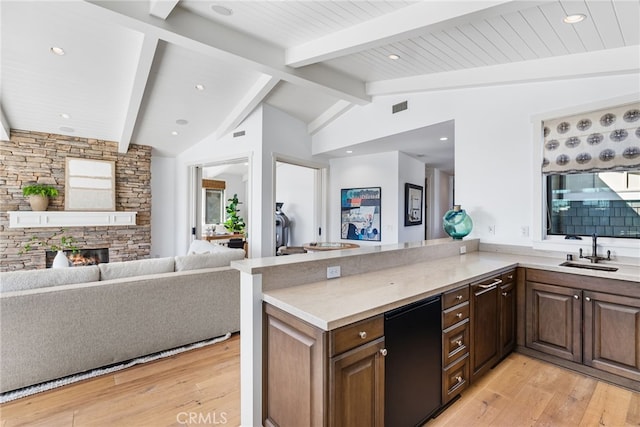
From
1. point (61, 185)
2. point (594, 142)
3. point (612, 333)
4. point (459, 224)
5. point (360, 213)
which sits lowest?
point (612, 333)

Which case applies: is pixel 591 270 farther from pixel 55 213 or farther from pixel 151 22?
pixel 55 213

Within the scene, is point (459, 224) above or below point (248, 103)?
below

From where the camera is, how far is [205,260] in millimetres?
3145

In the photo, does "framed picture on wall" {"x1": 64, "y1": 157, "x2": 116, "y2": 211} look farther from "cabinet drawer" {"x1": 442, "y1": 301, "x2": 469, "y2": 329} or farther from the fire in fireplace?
"cabinet drawer" {"x1": 442, "y1": 301, "x2": 469, "y2": 329}

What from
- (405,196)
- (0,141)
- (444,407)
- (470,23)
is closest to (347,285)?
(444,407)

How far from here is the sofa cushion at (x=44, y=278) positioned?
223 cm

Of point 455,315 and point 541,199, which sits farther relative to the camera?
point 541,199

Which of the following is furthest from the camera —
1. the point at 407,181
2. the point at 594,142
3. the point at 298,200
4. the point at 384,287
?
the point at 298,200

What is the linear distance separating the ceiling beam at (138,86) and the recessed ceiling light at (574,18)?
11.2 ft

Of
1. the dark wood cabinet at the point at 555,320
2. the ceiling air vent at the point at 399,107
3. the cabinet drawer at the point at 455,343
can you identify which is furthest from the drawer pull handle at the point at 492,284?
the ceiling air vent at the point at 399,107

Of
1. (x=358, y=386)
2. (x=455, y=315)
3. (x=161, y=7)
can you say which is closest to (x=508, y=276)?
(x=455, y=315)

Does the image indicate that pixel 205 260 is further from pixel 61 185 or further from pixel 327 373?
pixel 61 185

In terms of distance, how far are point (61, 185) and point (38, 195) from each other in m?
0.39

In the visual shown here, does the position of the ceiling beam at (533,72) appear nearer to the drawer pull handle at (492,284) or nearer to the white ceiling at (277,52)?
the white ceiling at (277,52)
